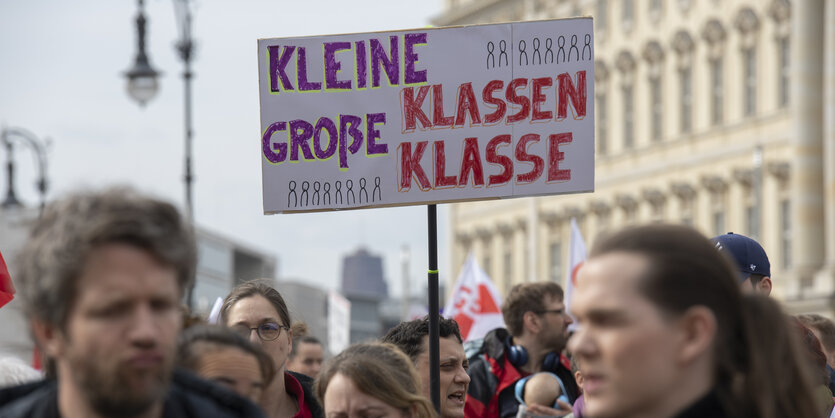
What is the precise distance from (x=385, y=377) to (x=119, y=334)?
2113 mm

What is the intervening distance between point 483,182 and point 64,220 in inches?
140

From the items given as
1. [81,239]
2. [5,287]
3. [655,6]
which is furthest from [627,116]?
[81,239]

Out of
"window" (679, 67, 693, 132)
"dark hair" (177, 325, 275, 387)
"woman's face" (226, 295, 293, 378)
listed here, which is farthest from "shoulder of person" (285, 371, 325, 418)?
"window" (679, 67, 693, 132)

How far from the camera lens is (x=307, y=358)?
34.3 ft

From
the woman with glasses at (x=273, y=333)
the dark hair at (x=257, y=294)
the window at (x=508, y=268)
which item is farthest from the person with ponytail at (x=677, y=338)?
the window at (x=508, y=268)

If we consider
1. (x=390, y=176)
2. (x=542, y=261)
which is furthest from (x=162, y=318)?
(x=542, y=261)

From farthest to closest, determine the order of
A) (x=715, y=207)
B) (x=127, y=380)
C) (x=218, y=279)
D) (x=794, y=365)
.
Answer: (x=218, y=279) < (x=715, y=207) < (x=794, y=365) < (x=127, y=380)

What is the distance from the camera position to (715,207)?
49000 millimetres

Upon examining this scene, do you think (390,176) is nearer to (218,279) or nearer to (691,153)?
(691,153)

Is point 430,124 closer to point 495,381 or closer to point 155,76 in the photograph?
point 495,381

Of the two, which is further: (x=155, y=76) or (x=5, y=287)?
(x=155, y=76)

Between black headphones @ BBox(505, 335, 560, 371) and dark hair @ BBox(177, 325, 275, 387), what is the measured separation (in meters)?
4.62

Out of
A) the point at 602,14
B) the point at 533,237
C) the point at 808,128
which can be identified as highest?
the point at 602,14

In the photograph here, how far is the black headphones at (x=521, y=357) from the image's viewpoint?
884cm
